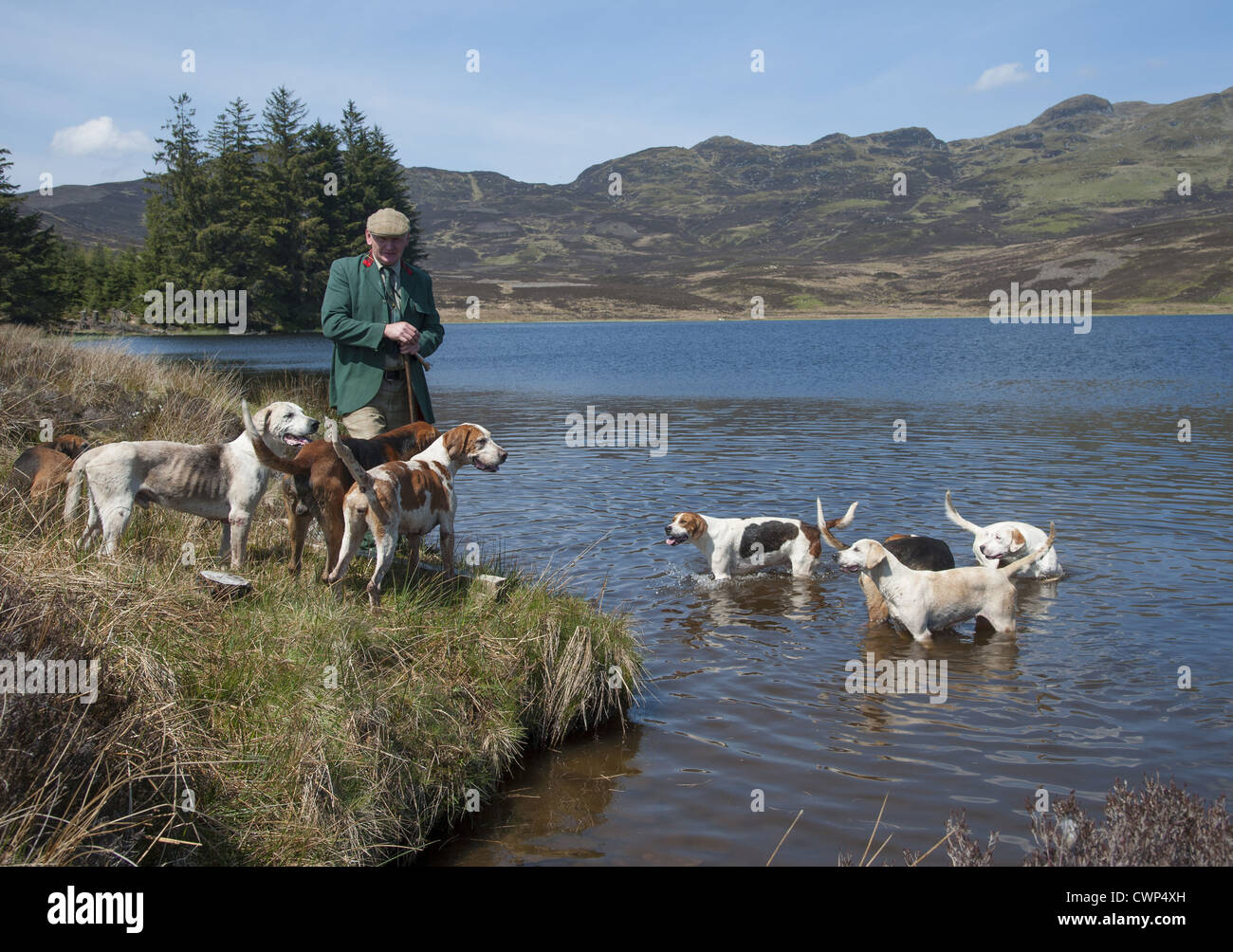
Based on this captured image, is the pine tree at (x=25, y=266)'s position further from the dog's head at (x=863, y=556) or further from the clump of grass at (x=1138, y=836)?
the clump of grass at (x=1138, y=836)

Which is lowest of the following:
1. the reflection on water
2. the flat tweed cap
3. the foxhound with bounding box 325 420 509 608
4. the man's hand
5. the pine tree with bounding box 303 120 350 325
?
the reflection on water

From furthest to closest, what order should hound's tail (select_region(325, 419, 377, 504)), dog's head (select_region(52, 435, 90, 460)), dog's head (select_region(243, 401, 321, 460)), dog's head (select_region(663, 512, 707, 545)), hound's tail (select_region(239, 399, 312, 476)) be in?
1. dog's head (select_region(663, 512, 707, 545))
2. dog's head (select_region(52, 435, 90, 460))
3. dog's head (select_region(243, 401, 321, 460))
4. hound's tail (select_region(239, 399, 312, 476))
5. hound's tail (select_region(325, 419, 377, 504))

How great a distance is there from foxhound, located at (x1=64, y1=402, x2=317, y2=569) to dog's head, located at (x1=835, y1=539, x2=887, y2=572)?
194 inches

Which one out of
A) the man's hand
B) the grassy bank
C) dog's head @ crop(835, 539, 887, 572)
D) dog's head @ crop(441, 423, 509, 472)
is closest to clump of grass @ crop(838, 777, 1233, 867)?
the grassy bank

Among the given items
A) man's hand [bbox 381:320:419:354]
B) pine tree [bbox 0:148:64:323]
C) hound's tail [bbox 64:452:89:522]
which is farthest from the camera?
pine tree [bbox 0:148:64:323]

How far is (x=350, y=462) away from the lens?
6309 millimetres

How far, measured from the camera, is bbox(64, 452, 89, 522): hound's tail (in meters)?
6.95

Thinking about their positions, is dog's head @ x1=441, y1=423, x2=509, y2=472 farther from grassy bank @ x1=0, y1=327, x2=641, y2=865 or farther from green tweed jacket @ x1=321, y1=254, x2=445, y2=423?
grassy bank @ x1=0, y1=327, x2=641, y2=865

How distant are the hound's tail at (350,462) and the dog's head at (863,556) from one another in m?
4.05

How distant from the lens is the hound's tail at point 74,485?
6949 mm

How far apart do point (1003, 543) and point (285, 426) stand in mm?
7224

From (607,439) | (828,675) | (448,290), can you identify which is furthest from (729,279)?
(828,675)

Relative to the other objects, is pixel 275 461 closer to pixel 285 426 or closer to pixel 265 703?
pixel 285 426
